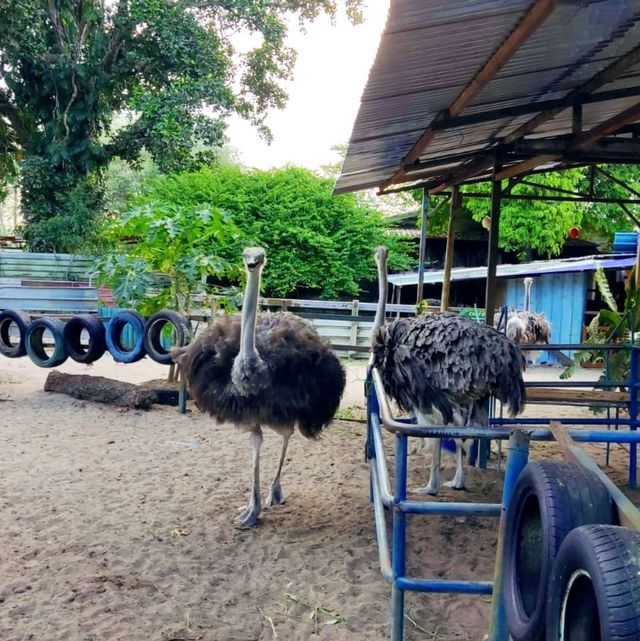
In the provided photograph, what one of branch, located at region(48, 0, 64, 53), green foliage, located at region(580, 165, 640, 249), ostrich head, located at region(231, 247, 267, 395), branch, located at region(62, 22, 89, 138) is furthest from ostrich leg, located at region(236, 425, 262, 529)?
green foliage, located at region(580, 165, 640, 249)

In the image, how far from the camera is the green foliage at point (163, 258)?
8359 millimetres

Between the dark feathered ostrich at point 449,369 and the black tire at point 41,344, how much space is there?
504cm

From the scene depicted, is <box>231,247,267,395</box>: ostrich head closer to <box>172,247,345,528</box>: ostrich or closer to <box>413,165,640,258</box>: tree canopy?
<box>172,247,345,528</box>: ostrich

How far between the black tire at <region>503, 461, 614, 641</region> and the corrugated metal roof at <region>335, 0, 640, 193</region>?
5.63ft

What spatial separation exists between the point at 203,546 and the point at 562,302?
1253 cm

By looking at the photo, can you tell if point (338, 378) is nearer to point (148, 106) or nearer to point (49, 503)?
point (49, 503)

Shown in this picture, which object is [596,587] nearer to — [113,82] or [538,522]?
[538,522]

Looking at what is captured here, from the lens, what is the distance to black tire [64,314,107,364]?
27.0 feet

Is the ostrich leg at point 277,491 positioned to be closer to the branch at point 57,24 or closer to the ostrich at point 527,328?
the ostrich at point 527,328

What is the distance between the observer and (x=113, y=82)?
53.3 ft

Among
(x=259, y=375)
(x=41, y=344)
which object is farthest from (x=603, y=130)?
(x=41, y=344)

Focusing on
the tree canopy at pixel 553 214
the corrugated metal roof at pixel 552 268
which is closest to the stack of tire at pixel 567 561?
the corrugated metal roof at pixel 552 268

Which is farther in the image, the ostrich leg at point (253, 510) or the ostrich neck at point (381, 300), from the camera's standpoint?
the ostrich neck at point (381, 300)

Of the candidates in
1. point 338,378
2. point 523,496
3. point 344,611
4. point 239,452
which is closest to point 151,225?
point 239,452
